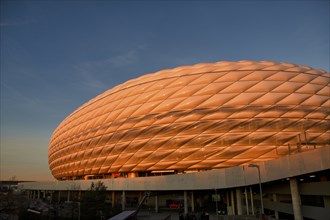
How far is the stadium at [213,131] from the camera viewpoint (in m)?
27.7

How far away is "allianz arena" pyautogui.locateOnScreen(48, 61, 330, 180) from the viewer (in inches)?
1111

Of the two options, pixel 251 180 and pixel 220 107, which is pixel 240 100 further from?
pixel 251 180

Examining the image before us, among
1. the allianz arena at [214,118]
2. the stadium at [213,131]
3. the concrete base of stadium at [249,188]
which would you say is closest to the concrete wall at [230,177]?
the concrete base of stadium at [249,188]

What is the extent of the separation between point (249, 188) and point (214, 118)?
304 inches

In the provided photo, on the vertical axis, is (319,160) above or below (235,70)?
below

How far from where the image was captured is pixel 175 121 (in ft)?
100

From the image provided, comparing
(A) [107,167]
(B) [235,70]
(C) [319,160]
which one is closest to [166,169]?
(A) [107,167]

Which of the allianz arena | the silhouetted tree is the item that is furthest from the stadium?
the silhouetted tree

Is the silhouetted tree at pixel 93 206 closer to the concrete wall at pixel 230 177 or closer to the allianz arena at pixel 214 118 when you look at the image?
the concrete wall at pixel 230 177

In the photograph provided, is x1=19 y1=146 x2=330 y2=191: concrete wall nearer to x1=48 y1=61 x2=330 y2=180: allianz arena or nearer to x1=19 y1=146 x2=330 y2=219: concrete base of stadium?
x1=19 y1=146 x2=330 y2=219: concrete base of stadium

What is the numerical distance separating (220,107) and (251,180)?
9.72 m

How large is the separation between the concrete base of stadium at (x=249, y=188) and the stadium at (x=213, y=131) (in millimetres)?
128

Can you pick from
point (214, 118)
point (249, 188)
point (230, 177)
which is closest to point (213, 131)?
point (214, 118)

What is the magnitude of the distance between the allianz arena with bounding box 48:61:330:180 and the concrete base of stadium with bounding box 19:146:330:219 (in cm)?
215
